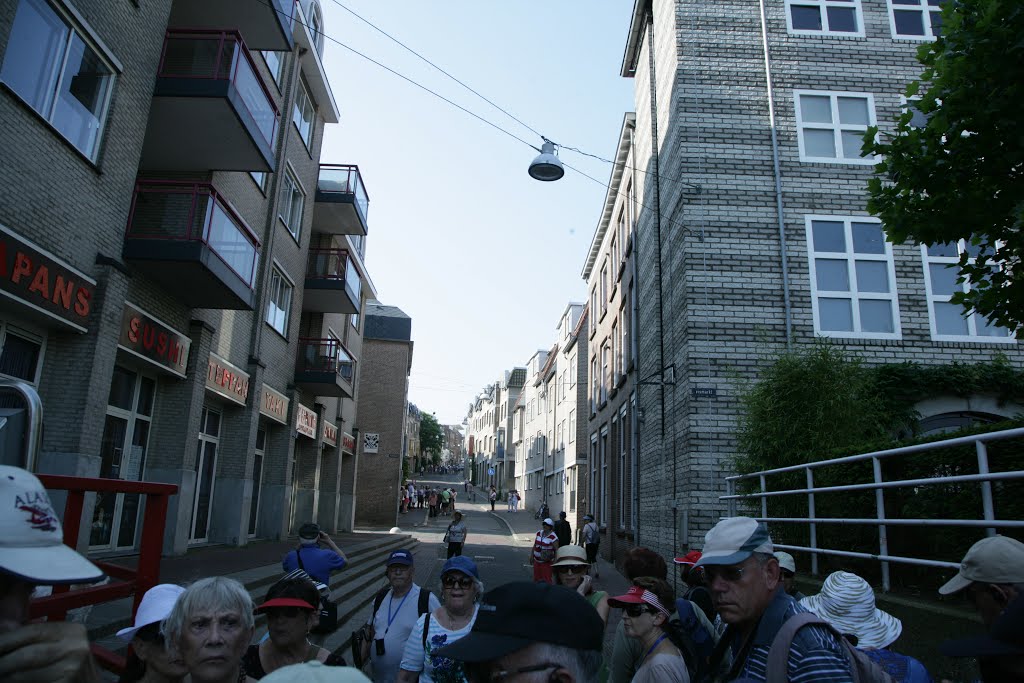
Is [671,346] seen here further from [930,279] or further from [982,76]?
[982,76]

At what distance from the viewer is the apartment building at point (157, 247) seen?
9445mm

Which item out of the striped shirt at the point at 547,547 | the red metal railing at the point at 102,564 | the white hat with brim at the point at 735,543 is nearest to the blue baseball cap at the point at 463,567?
the red metal railing at the point at 102,564

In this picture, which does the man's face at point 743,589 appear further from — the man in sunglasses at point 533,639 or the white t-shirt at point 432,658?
the white t-shirt at point 432,658

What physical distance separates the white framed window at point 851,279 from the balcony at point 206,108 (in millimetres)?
11256

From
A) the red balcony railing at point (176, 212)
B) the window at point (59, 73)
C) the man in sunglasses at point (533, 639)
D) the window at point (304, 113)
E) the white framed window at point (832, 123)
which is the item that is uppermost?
the window at point (304, 113)

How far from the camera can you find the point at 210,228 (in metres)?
12.4

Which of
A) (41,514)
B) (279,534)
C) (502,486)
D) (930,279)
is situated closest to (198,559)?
(279,534)

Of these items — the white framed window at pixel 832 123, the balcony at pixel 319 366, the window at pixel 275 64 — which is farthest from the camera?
the balcony at pixel 319 366

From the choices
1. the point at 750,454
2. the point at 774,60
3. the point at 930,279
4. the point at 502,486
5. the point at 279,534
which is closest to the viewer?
the point at 750,454

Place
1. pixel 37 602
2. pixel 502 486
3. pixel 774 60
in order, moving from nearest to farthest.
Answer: pixel 37 602, pixel 774 60, pixel 502 486

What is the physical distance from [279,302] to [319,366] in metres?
3.05

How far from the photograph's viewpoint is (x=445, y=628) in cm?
461

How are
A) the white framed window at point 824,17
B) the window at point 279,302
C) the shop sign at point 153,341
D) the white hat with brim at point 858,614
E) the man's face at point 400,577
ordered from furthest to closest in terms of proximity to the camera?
the window at point 279,302
the white framed window at point 824,17
the shop sign at point 153,341
the man's face at point 400,577
the white hat with brim at point 858,614

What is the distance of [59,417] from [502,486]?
262 feet
